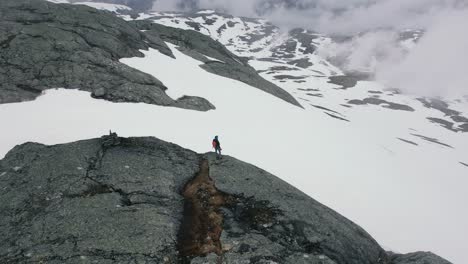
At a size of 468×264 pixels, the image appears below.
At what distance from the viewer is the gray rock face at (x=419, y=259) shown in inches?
698

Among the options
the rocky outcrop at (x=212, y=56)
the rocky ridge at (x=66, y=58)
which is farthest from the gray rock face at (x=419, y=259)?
the rocky outcrop at (x=212, y=56)

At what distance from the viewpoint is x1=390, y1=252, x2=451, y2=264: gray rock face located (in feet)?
58.1

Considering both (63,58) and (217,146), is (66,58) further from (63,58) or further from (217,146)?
(217,146)

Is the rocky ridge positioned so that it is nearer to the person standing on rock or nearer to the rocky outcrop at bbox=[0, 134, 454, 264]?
the person standing on rock

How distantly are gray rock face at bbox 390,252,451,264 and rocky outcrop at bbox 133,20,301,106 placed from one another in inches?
1708

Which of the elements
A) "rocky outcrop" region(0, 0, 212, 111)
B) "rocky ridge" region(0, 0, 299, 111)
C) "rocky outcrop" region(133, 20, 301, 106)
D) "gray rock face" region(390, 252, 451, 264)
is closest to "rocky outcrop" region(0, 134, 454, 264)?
"gray rock face" region(390, 252, 451, 264)

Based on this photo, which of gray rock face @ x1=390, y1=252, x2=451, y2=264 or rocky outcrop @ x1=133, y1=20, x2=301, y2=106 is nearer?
gray rock face @ x1=390, y1=252, x2=451, y2=264

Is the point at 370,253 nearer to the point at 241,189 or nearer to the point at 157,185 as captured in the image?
the point at 241,189

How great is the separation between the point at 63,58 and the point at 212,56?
40258 millimetres

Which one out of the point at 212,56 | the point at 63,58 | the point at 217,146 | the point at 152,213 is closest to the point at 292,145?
the point at 217,146

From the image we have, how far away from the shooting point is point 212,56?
75.4m

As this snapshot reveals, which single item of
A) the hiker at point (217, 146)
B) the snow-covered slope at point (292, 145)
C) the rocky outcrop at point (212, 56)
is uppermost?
the rocky outcrop at point (212, 56)

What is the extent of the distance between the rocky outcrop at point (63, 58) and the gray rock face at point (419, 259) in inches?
975

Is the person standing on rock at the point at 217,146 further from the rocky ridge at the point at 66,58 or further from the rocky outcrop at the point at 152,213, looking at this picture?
the rocky ridge at the point at 66,58
